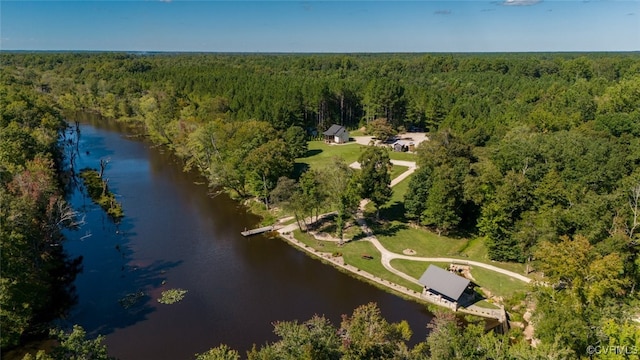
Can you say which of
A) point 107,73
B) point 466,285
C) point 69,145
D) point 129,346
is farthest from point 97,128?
point 466,285

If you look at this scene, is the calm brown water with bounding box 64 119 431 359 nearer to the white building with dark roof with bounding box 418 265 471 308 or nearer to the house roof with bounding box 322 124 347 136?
the white building with dark roof with bounding box 418 265 471 308

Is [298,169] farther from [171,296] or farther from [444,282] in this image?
[444,282]

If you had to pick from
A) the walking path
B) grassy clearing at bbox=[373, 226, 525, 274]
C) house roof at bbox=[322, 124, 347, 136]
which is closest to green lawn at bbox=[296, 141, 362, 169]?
house roof at bbox=[322, 124, 347, 136]

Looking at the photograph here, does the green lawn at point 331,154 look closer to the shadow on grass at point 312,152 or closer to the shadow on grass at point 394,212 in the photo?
the shadow on grass at point 312,152

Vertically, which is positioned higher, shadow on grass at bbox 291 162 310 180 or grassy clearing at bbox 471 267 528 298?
shadow on grass at bbox 291 162 310 180

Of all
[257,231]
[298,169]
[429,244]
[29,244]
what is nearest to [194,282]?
[257,231]

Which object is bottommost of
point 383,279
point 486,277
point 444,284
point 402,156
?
point 383,279

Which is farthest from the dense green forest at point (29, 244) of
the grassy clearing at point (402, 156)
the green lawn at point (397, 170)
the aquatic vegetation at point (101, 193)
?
the grassy clearing at point (402, 156)
